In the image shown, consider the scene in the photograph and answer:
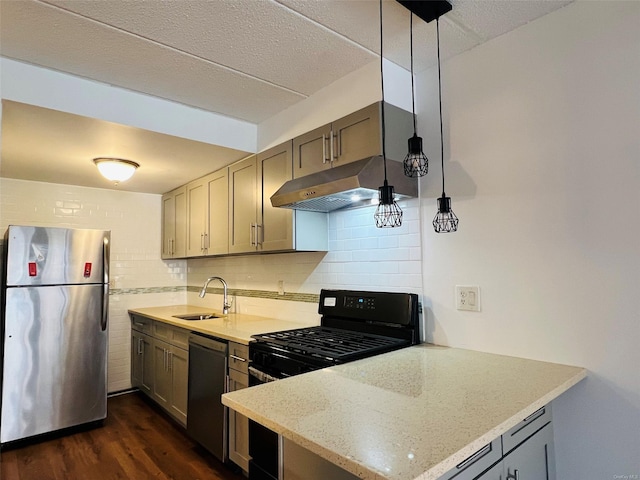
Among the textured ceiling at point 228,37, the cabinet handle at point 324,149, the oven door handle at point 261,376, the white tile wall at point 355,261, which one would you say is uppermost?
the textured ceiling at point 228,37

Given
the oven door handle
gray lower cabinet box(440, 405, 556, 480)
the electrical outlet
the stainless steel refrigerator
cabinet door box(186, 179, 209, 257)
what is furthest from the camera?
cabinet door box(186, 179, 209, 257)

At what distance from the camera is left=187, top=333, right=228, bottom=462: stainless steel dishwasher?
2404 mm

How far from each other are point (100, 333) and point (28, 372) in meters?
0.52

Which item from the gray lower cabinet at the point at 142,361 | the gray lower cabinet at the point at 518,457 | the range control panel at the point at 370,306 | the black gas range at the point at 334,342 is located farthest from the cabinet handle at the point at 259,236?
the gray lower cabinet at the point at 518,457

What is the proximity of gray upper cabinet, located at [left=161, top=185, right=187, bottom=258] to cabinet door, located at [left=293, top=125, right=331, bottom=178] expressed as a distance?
1793 millimetres

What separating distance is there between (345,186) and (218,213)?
5.46 ft

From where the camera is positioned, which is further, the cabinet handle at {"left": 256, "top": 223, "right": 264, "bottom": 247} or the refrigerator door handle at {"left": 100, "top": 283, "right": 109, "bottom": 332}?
the refrigerator door handle at {"left": 100, "top": 283, "right": 109, "bottom": 332}

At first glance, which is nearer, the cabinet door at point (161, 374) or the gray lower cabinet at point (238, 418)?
the gray lower cabinet at point (238, 418)

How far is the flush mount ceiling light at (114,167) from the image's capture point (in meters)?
2.84

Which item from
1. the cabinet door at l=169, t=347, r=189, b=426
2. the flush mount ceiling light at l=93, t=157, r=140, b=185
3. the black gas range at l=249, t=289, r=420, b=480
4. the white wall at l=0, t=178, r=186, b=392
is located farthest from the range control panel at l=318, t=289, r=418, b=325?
the white wall at l=0, t=178, r=186, b=392

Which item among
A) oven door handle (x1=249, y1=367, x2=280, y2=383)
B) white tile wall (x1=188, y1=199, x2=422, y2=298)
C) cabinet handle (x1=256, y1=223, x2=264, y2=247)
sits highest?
cabinet handle (x1=256, y1=223, x2=264, y2=247)

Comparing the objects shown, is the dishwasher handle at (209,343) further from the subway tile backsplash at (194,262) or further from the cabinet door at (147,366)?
the cabinet door at (147,366)

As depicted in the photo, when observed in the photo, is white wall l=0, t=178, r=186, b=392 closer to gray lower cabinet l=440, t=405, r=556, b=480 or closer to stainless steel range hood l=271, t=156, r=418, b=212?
A: stainless steel range hood l=271, t=156, r=418, b=212

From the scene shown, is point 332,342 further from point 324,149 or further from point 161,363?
point 161,363
